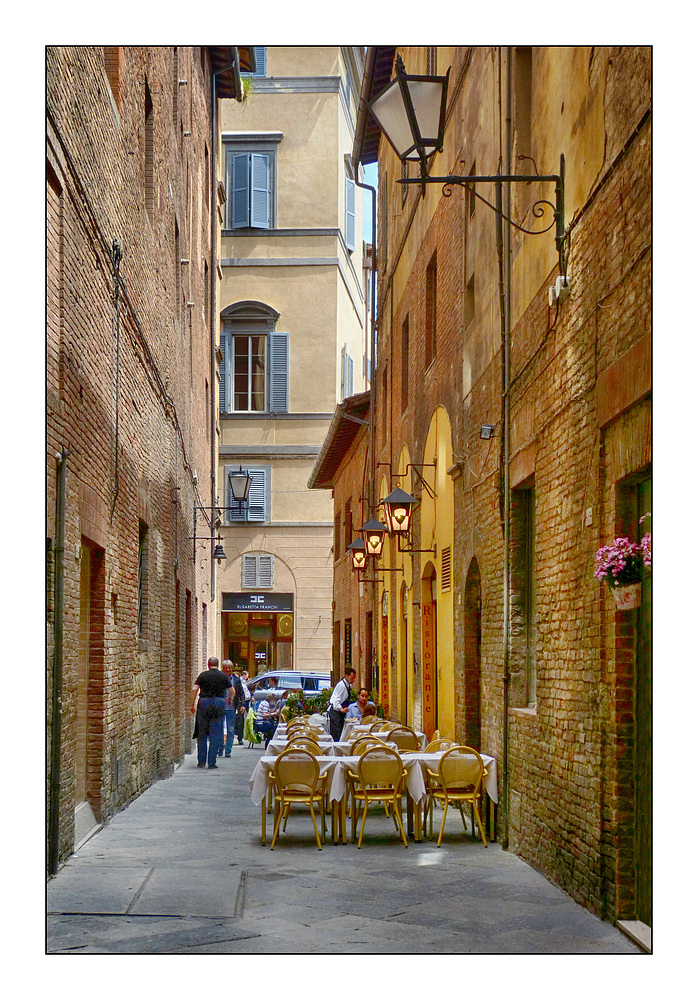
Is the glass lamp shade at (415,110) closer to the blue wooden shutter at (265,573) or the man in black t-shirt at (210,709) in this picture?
the man in black t-shirt at (210,709)

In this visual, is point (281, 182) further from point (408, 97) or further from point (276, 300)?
point (408, 97)

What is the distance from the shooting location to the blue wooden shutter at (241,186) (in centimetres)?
3488

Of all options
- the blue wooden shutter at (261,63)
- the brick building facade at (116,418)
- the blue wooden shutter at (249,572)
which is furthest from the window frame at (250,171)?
the brick building facade at (116,418)

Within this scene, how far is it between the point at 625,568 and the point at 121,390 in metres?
7.40

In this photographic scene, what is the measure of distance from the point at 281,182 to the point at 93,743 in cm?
2588

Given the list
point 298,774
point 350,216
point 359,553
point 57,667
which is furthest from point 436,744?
point 350,216

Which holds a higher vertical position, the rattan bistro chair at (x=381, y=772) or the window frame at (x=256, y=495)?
the window frame at (x=256, y=495)

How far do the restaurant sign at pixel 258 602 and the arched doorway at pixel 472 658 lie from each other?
74.7 feet

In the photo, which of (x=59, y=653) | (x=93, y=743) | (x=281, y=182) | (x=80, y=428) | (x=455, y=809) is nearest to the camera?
(x=59, y=653)

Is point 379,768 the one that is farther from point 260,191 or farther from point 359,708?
point 260,191

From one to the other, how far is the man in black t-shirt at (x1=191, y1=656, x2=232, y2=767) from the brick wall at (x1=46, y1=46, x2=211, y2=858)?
0.43m

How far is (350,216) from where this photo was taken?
37.0 metres

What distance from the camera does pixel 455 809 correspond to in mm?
13359

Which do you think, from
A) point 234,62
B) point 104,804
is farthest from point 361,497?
point 104,804
